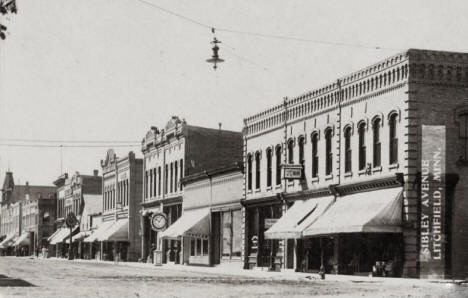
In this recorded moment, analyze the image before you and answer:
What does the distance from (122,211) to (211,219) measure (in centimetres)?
2310

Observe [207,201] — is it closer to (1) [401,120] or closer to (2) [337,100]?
(2) [337,100]

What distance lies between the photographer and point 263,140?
50.6 meters

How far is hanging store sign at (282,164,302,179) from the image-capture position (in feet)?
147

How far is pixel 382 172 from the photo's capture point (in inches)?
1480

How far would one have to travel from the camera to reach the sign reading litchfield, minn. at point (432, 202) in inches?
1377

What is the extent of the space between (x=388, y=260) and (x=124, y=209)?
4430 cm

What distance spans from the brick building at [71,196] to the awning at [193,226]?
115 feet

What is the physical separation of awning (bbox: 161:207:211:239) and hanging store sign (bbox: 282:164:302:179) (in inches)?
539

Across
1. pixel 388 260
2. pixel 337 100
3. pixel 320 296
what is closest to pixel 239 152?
pixel 337 100

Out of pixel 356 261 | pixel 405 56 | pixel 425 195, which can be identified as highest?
pixel 405 56

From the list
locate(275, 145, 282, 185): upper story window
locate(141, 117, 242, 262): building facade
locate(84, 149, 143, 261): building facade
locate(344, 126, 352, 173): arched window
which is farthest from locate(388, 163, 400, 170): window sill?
locate(84, 149, 143, 261): building facade

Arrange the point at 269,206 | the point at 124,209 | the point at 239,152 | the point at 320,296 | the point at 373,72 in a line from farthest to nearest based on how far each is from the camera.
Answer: the point at 124,209
the point at 239,152
the point at 269,206
the point at 373,72
the point at 320,296

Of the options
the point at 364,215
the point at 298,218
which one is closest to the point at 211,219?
the point at 298,218

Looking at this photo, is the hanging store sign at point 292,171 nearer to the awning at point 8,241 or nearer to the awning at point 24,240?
the awning at point 24,240
